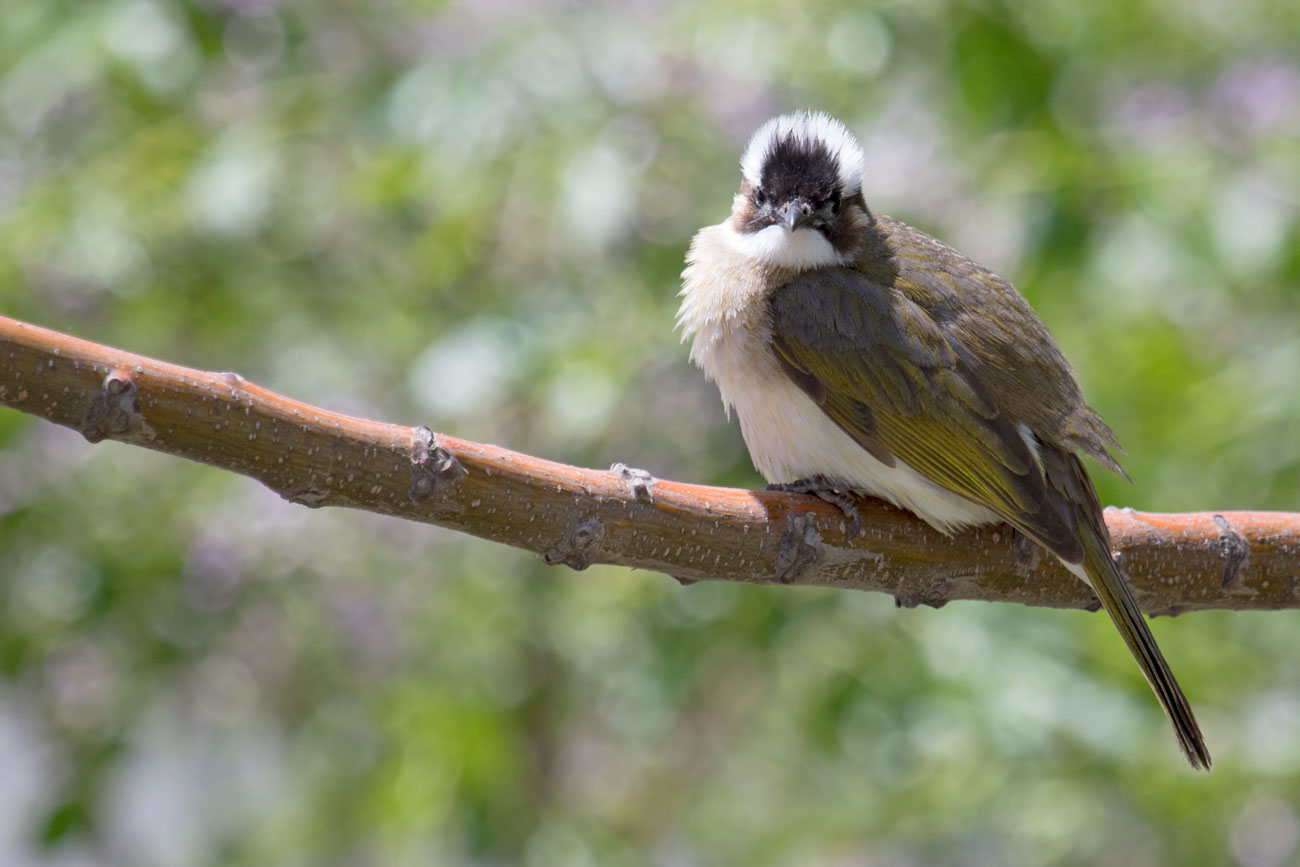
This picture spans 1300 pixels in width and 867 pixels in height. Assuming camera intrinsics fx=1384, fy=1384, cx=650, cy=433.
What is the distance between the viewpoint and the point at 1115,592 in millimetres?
2695

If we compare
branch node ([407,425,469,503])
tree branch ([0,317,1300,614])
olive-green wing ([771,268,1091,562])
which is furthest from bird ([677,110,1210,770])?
branch node ([407,425,469,503])

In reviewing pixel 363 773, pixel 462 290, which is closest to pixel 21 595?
pixel 363 773

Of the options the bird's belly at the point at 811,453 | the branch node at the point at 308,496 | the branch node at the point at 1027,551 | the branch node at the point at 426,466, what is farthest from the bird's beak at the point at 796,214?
the branch node at the point at 308,496

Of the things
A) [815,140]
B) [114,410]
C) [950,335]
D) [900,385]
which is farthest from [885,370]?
[114,410]

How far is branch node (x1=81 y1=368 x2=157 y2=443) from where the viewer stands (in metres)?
1.88

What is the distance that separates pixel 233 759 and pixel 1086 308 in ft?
11.1

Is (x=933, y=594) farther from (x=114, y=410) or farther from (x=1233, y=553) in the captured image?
(x=114, y=410)

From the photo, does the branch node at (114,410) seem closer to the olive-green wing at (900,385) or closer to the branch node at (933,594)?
the branch node at (933,594)

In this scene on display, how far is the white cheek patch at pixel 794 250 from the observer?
3.22 metres

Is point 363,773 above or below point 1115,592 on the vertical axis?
below

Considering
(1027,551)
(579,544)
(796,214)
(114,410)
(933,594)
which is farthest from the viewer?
(796,214)

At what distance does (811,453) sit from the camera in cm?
304

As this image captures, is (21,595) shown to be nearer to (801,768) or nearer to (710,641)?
(710,641)

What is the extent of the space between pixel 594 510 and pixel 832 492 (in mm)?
757
